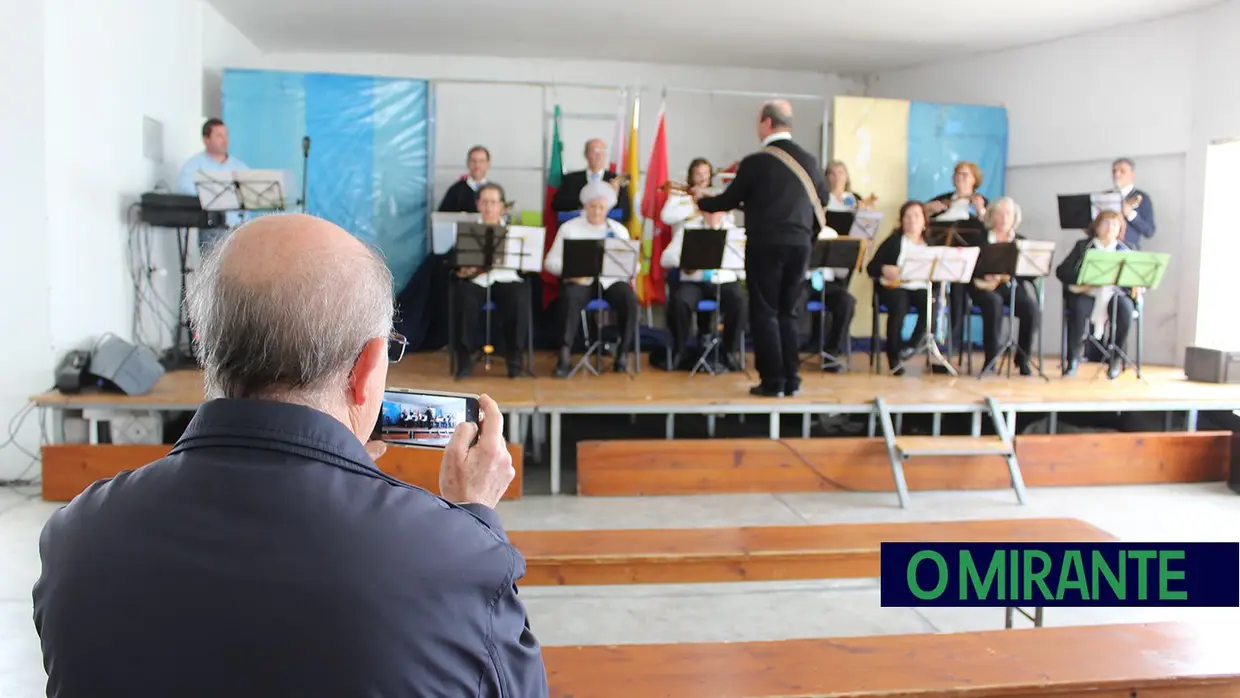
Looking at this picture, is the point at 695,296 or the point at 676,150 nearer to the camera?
the point at 695,296

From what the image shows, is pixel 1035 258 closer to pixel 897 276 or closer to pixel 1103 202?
pixel 897 276

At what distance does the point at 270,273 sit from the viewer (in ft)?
3.03

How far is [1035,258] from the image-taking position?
595cm

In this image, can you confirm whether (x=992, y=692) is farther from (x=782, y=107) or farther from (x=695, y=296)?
(x=695, y=296)

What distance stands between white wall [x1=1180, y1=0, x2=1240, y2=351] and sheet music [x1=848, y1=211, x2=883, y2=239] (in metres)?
2.80

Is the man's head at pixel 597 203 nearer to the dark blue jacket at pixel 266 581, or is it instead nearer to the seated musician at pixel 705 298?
the seated musician at pixel 705 298

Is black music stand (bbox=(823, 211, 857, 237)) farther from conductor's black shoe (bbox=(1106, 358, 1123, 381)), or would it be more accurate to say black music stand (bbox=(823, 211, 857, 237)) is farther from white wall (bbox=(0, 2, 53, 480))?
white wall (bbox=(0, 2, 53, 480))

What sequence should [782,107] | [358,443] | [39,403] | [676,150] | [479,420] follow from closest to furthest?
[358,443], [479,420], [39,403], [782,107], [676,150]

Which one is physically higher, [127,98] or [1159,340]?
[127,98]

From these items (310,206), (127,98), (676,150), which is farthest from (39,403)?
(676,150)

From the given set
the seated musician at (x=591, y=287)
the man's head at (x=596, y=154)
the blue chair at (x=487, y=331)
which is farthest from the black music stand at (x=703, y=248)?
the man's head at (x=596, y=154)

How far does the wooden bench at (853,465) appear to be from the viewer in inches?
178

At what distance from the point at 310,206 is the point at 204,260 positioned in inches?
270

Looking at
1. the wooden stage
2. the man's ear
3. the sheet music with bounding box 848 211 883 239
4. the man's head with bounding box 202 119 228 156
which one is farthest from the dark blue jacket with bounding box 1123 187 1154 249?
the man's ear
